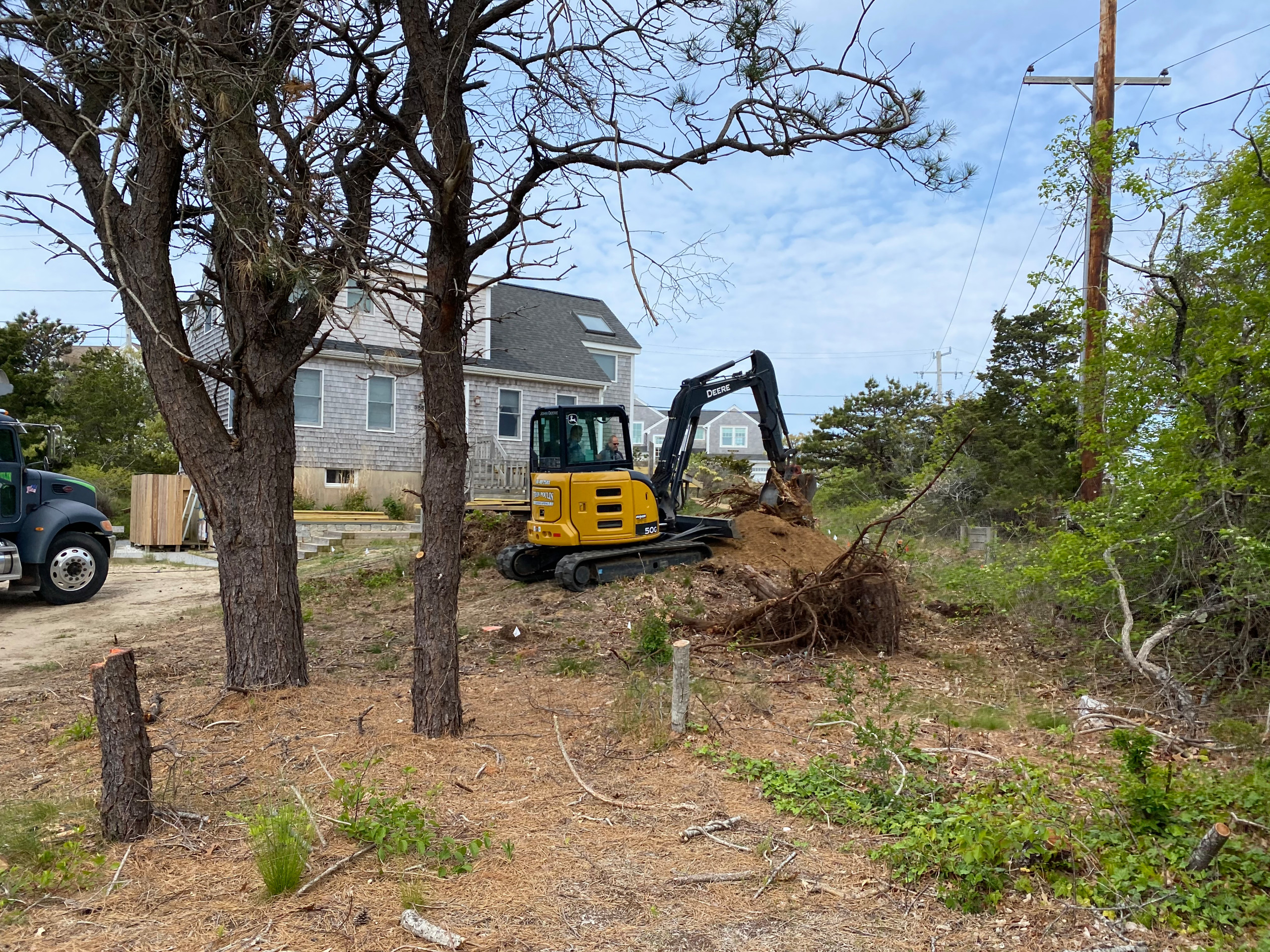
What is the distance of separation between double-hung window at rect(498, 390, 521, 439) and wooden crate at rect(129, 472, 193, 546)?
302 inches

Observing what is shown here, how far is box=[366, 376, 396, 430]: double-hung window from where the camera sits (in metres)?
21.4

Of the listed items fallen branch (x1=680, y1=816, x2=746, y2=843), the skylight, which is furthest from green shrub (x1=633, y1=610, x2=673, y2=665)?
the skylight

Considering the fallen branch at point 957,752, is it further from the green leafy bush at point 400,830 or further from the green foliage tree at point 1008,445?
A: the green foliage tree at point 1008,445

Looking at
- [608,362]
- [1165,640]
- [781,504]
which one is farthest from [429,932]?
[608,362]

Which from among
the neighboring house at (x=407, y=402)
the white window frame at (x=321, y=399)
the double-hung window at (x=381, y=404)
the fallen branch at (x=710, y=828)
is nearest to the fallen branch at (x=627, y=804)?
the fallen branch at (x=710, y=828)

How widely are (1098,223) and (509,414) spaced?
1649 cm

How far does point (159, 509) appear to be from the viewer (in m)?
18.5

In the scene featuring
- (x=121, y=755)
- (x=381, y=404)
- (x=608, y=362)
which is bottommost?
(x=121, y=755)

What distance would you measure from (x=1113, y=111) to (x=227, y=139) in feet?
36.0

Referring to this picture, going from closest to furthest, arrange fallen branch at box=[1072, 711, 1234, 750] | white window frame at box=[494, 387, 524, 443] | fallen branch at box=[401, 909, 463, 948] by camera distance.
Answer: fallen branch at box=[401, 909, 463, 948] → fallen branch at box=[1072, 711, 1234, 750] → white window frame at box=[494, 387, 524, 443]

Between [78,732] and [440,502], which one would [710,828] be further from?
[78,732]

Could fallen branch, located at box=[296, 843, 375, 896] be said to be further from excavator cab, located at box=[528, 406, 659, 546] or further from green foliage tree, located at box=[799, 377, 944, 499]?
green foliage tree, located at box=[799, 377, 944, 499]

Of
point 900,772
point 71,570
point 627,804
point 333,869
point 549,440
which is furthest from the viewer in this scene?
point 71,570

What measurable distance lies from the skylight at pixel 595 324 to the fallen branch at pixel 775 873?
24012 mm
